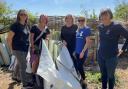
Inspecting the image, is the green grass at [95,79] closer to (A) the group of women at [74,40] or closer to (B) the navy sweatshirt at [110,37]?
(A) the group of women at [74,40]

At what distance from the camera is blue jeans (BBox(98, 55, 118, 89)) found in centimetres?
645

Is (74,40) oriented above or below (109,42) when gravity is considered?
below

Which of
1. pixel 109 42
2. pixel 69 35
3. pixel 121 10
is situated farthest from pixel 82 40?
pixel 121 10

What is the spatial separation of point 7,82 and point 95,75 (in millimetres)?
2159

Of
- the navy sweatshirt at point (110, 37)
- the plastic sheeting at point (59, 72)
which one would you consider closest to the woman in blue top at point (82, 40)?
the plastic sheeting at point (59, 72)

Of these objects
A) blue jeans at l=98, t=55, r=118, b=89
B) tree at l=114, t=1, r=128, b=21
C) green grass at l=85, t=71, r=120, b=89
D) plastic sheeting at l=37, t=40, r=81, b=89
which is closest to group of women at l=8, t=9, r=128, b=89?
blue jeans at l=98, t=55, r=118, b=89

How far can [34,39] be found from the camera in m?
7.15

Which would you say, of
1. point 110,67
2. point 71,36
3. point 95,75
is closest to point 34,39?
point 71,36

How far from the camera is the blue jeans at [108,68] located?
21.2ft

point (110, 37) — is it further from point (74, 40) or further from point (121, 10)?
point (121, 10)

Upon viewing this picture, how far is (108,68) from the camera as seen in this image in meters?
6.50

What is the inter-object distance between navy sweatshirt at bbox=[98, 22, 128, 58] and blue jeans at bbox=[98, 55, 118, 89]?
89 millimetres

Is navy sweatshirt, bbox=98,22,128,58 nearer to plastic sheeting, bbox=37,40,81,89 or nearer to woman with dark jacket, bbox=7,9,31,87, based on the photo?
plastic sheeting, bbox=37,40,81,89

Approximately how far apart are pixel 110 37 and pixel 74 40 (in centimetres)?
128
